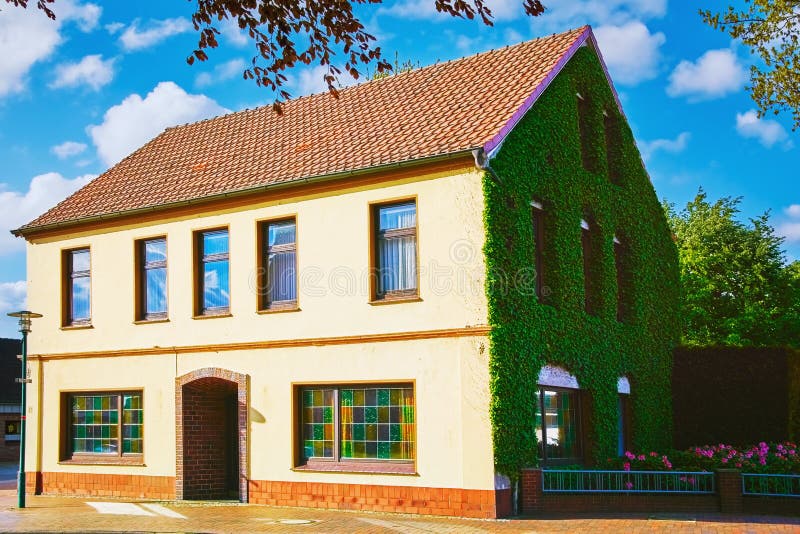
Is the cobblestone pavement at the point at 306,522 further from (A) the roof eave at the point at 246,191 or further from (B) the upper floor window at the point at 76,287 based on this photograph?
(A) the roof eave at the point at 246,191

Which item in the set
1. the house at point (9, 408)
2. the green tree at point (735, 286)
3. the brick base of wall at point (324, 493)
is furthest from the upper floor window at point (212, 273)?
the house at point (9, 408)

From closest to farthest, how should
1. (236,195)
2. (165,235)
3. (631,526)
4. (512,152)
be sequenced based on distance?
1. (631,526)
2. (512,152)
3. (236,195)
4. (165,235)

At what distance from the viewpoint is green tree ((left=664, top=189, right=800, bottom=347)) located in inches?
1411

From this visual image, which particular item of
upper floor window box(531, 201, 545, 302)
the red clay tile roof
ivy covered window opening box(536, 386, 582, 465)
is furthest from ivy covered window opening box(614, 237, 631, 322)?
the red clay tile roof

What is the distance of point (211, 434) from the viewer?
68.8ft

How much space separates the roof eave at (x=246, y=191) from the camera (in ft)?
56.5

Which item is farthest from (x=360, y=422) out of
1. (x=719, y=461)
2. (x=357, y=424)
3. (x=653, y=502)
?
(x=719, y=461)

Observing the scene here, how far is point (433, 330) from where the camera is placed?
1711 cm

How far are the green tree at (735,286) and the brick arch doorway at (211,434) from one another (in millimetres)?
21092

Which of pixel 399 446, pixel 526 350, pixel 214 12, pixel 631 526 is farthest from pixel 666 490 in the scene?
pixel 214 12

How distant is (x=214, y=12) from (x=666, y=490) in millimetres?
11417

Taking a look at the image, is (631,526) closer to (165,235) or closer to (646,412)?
(646,412)

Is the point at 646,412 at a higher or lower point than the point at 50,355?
lower

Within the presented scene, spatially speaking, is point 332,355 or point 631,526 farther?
point 332,355
